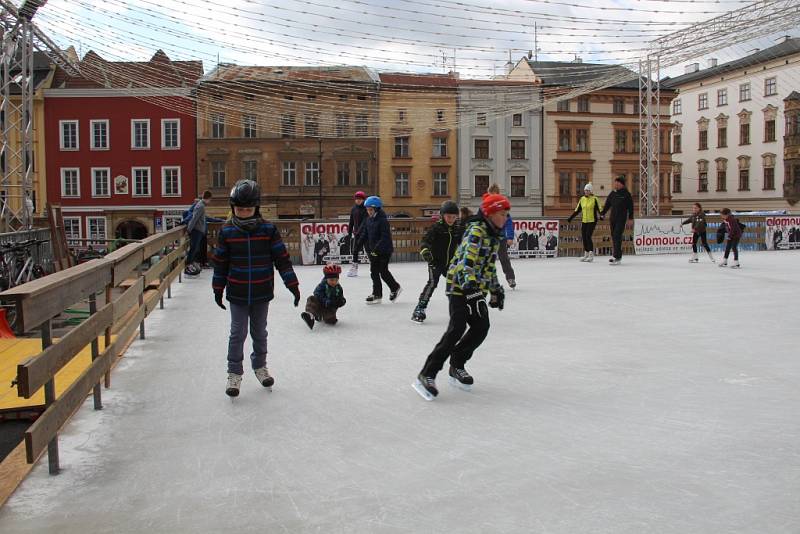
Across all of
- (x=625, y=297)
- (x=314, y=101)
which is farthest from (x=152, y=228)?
(x=625, y=297)

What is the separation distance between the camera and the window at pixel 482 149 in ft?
177

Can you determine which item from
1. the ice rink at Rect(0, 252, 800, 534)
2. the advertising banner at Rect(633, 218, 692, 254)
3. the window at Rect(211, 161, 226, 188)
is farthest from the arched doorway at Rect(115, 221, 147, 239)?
the ice rink at Rect(0, 252, 800, 534)

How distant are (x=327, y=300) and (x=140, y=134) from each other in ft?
150

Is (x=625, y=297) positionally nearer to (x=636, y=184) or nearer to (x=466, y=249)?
(x=466, y=249)

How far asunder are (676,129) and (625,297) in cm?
6139

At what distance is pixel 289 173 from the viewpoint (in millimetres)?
51500

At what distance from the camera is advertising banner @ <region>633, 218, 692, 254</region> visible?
2188 centimetres

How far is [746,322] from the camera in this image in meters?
9.00

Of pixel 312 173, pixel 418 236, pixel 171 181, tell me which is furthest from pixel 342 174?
pixel 418 236

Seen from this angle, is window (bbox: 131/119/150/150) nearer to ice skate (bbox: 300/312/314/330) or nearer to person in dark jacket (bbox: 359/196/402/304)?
person in dark jacket (bbox: 359/196/402/304)

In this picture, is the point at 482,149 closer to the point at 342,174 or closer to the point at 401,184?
the point at 401,184

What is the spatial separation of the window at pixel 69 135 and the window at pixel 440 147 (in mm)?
23125

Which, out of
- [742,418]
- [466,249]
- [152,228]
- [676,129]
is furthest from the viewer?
[676,129]

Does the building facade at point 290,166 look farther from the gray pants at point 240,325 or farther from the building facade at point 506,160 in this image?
the gray pants at point 240,325
